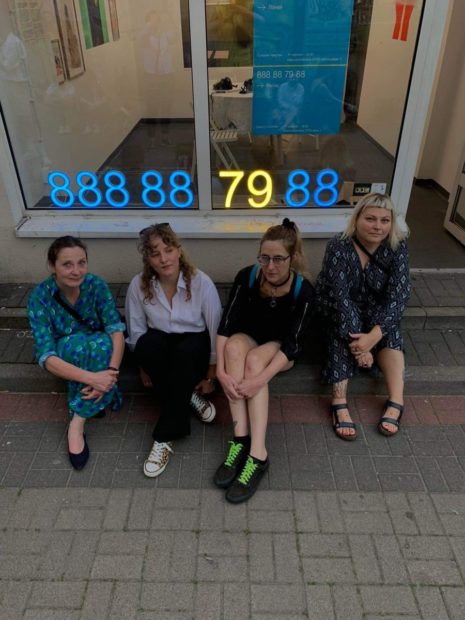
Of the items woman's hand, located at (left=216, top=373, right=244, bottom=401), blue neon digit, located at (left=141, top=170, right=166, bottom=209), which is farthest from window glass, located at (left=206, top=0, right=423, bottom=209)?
woman's hand, located at (left=216, top=373, right=244, bottom=401)

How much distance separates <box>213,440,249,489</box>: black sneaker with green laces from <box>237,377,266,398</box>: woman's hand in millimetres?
299

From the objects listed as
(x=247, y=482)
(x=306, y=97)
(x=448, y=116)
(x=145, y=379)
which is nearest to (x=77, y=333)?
(x=145, y=379)

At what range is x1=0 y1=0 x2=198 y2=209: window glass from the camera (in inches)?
136

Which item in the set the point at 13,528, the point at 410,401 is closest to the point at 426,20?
the point at 410,401

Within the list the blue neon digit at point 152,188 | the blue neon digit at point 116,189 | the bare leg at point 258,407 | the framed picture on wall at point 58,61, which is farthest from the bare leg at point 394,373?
the framed picture on wall at point 58,61

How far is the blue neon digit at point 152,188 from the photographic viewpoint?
364 cm

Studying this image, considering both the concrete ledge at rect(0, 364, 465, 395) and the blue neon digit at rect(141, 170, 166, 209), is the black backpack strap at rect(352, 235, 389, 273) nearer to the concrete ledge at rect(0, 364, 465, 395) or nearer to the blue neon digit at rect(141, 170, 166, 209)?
the concrete ledge at rect(0, 364, 465, 395)

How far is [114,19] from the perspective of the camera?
406cm

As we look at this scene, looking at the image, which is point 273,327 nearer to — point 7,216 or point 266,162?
point 266,162

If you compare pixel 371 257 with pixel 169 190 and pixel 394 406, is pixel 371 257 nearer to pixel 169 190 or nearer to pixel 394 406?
pixel 394 406

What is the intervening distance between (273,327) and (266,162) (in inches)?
63.2

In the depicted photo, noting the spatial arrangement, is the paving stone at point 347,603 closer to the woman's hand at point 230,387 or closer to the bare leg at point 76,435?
the woman's hand at point 230,387

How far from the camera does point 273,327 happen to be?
269 cm

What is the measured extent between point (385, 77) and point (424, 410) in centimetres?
241
